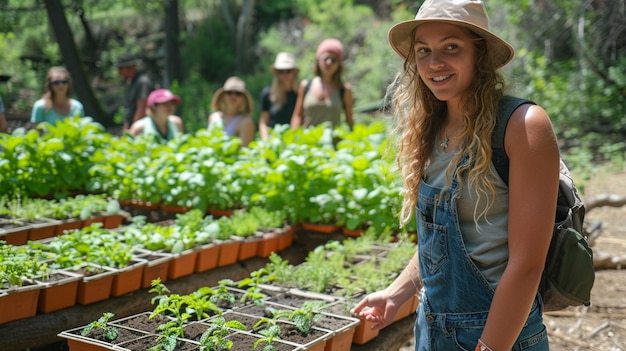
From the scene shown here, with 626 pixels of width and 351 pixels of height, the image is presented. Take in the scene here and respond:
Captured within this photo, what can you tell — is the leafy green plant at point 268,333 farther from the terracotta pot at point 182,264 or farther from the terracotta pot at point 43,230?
the terracotta pot at point 43,230

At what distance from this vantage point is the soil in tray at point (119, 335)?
8.13 ft

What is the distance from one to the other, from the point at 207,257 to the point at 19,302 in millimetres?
1188

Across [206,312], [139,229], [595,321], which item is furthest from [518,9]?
[206,312]

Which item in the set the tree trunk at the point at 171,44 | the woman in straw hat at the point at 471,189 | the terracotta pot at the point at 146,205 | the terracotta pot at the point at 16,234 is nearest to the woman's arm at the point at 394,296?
the woman in straw hat at the point at 471,189

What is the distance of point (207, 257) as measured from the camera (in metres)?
3.93

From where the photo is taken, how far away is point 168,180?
4980 millimetres

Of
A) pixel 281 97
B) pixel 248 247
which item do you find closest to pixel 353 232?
pixel 248 247

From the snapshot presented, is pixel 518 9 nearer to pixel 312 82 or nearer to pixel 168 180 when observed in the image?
pixel 312 82

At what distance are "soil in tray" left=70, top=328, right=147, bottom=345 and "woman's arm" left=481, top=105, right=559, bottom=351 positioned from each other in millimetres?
1409

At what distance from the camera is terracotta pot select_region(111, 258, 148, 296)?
10.9 ft

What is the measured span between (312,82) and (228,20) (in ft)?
42.0

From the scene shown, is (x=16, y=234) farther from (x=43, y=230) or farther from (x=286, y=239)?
(x=286, y=239)

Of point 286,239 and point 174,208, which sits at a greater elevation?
point 174,208

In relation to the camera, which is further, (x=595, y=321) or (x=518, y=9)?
(x=518, y=9)
